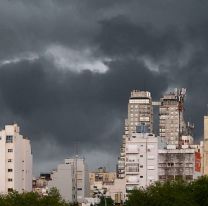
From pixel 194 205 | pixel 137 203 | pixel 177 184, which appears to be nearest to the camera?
pixel 194 205

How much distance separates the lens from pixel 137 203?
157375mm

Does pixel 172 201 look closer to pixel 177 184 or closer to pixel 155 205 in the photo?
pixel 155 205

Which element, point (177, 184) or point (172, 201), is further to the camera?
point (177, 184)

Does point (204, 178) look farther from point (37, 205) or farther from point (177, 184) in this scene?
point (37, 205)

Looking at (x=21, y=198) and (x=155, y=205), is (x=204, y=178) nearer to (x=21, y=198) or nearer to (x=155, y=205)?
(x=155, y=205)

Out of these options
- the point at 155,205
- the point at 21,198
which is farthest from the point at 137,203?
the point at 21,198

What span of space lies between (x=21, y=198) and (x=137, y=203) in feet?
54.7

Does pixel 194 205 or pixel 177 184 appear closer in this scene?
pixel 194 205

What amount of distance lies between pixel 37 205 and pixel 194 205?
75.2 ft

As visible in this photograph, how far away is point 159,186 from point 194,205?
1710cm

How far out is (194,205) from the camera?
147750 millimetres

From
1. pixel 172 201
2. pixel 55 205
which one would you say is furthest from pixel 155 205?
pixel 55 205

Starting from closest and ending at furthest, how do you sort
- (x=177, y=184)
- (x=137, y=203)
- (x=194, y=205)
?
(x=194, y=205)
(x=137, y=203)
(x=177, y=184)

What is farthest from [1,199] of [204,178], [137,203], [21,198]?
[204,178]
